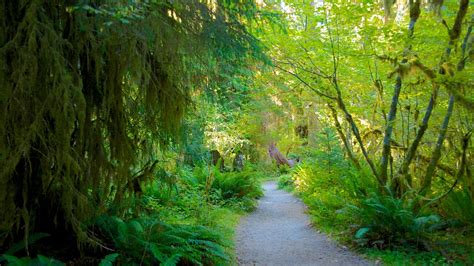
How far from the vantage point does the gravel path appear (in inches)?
226

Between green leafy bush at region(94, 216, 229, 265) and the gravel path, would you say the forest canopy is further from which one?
the gravel path

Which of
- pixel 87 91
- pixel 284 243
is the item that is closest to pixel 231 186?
pixel 284 243

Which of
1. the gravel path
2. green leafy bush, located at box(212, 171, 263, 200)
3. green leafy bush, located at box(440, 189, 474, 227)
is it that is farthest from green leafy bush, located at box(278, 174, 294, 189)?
green leafy bush, located at box(440, 189, 474, 227)

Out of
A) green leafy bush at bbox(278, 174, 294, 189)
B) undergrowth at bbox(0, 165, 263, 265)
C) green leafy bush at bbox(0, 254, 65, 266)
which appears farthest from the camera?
green leafy bush at bbox(278, 174, 294, 189)

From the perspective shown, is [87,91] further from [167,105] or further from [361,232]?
[361,232]

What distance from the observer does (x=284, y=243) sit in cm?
689

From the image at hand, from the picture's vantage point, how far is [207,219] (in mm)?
7223

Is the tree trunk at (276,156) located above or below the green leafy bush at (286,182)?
above

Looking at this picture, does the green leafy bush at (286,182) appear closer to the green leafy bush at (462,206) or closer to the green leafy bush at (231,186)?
the green leafy bush at (231,186)

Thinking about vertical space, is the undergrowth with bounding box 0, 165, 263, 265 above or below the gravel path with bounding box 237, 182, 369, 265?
above

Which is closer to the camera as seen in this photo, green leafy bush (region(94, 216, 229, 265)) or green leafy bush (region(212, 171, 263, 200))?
green leafy bush (region(94, 216, 229, 265))

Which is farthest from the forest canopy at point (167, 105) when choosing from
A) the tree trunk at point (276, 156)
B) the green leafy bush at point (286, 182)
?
the tree trunk at point (276, 156)

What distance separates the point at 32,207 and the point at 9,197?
0.46 metres

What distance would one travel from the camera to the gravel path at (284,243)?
18.8ft
